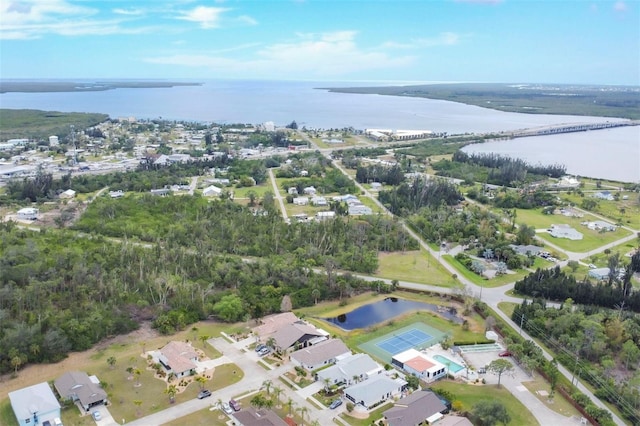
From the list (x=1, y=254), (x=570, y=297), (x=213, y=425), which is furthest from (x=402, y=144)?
(x=213, y=425)

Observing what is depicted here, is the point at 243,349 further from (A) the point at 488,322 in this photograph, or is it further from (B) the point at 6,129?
(B) the point at 6,129

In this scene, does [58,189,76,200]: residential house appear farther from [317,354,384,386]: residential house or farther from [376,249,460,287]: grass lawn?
[317,354,384,386]: residential house

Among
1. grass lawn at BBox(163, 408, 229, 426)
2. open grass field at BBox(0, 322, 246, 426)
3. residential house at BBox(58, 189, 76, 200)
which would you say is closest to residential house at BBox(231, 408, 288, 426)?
grass lawn at BBox(163, 408, 229, 426)

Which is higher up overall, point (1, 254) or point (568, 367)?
point (1, 254)

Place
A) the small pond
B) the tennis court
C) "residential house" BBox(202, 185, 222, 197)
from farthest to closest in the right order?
1. "residential house" BBox(202, 185, 222, 197)
2. the small pond
3. the tennis court

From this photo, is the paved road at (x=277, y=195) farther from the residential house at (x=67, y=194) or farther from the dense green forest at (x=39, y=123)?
the dense green forest at (x=39, y=123)

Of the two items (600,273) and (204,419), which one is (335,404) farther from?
(600,273)
